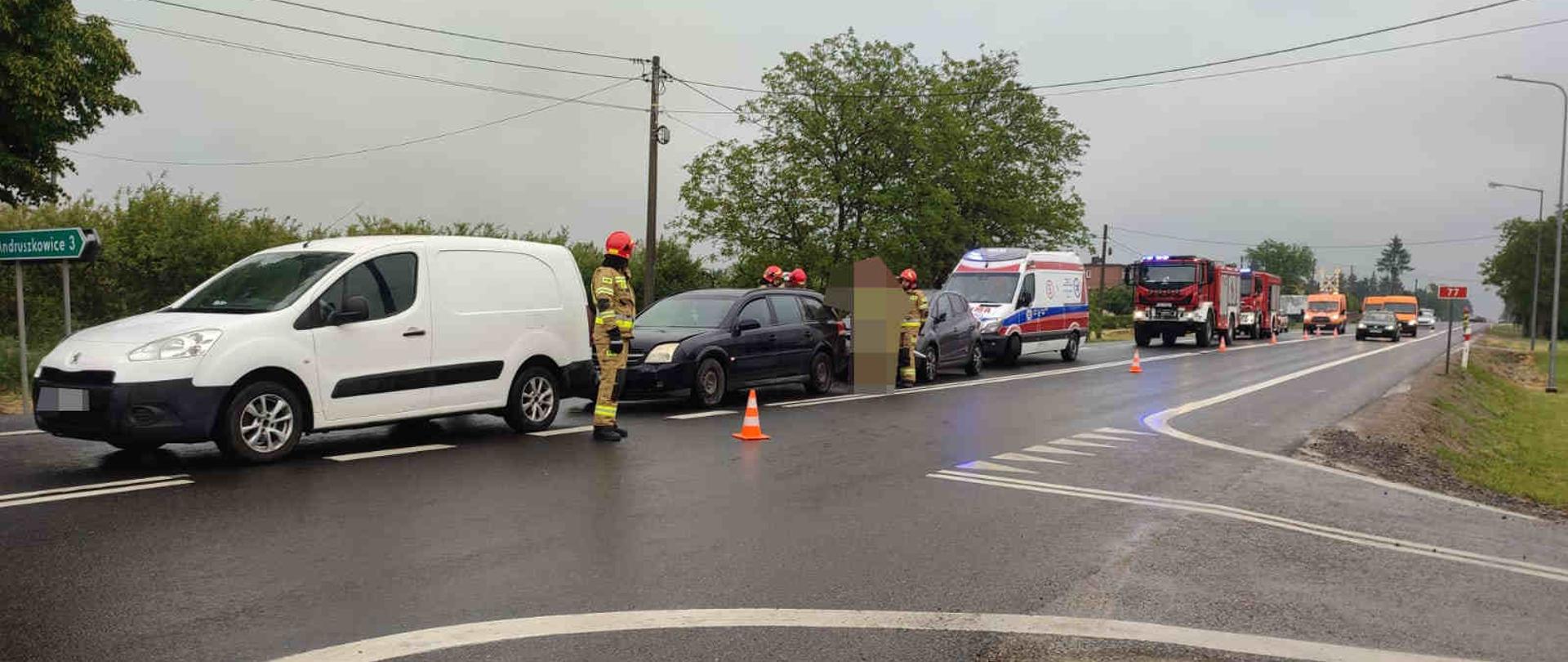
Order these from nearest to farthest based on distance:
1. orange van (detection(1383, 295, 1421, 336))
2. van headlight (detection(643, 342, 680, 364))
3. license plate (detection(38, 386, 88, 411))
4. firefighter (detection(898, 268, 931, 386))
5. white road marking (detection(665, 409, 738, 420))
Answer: license plate (detection(38, 386, 88, 411)) < white road marking (detection(665, 409, 738, 420)) < van headlight (detection(643, 342, 680, 364)) < firefighter (detection(898, 268, 931, 386)) < orange van (detection(1383, 295, 1421, 336))

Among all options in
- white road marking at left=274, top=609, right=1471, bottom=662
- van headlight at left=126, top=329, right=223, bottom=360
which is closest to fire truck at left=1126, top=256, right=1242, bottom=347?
van headlight at left=126, top=329, right=223, bottom=360

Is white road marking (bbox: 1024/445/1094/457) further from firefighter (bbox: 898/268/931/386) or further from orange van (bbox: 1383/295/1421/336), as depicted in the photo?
orange van (bbox: 1383/295/1421/336)

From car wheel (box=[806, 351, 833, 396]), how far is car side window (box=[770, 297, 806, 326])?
0.65 meters

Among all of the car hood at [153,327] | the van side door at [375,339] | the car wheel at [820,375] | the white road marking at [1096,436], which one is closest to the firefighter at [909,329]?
the car wheel at [820,375]

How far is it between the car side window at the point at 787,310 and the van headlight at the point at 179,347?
25.6ft

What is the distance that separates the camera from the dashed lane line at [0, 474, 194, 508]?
6.46m

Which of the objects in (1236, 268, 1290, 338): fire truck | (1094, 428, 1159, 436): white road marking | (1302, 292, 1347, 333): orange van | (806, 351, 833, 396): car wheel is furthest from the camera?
(1302, 292, 1347, 333): orange van

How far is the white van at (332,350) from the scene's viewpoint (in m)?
7.41

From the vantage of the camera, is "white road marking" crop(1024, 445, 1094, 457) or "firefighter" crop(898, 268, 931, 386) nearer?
"white road marking" crop(1024, 445, 1094, 457)

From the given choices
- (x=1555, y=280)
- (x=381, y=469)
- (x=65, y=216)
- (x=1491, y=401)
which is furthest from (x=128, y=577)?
(x=1555, y=280)

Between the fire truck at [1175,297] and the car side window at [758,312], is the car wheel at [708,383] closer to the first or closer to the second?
the car side window at [758,312]

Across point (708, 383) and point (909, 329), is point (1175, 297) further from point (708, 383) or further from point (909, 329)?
point (708, 383)

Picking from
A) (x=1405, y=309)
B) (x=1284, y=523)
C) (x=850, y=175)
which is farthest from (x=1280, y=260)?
(x=1284, y=523)

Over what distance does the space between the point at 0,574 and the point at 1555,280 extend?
49.5 metres
